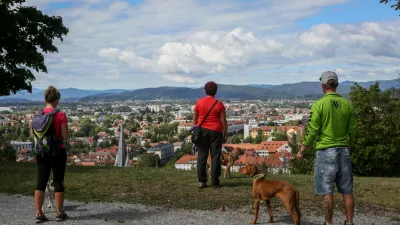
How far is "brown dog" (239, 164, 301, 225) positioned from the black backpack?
2.51 m

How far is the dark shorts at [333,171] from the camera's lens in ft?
17.4

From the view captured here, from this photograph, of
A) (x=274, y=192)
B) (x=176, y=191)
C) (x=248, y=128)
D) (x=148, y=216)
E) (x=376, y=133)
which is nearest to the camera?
(x=274, y=192)

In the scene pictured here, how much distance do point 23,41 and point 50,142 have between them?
12.3 meters

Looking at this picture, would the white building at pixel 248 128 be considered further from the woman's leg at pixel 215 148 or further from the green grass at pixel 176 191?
the woman's leg at pixel 215 148

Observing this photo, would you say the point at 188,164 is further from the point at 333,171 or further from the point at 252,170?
the point at 333,171

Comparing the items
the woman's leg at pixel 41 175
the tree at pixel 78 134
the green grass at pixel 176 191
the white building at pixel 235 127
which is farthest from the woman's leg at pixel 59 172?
the white building at pixel 235 127

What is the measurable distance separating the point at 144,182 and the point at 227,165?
1.73m

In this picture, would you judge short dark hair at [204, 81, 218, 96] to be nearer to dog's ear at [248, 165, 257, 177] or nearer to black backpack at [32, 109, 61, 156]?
dog's ear at [248, 165, 257, 177]

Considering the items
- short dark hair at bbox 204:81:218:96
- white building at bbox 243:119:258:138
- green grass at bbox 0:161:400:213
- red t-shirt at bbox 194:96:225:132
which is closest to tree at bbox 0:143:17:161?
green grass at bbox 0:161:400:213

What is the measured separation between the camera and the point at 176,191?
8297 mm

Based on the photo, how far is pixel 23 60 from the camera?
16438mm

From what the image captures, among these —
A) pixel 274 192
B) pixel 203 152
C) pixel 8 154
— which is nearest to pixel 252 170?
pixel 274 192

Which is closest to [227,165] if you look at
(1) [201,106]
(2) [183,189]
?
(2) [183,189]

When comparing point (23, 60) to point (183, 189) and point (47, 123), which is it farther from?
point (47, 123)
